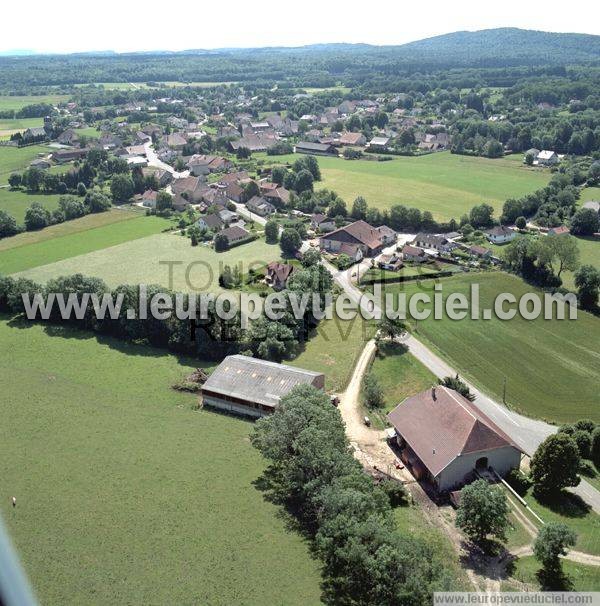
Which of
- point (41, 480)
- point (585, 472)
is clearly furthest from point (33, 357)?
point (585, 472)

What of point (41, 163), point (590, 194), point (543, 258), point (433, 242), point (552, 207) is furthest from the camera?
point (41, 163)

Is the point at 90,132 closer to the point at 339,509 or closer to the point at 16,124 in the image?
the point at 16,124

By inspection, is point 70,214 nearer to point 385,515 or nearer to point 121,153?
point 121,153

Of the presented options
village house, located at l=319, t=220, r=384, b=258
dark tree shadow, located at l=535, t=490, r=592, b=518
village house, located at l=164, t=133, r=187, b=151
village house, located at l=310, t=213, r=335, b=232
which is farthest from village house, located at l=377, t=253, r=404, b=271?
village house, located at l=164, t=133, r=187, b=151

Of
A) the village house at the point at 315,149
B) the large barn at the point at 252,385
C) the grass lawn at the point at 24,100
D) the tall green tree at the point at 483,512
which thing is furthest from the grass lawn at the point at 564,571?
the grass lawn at the point at 24,100

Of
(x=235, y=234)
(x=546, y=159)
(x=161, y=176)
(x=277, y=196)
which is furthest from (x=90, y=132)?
(x=546, y=159)

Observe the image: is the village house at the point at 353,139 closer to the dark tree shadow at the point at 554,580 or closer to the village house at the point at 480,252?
the village house at the point at 480,252
